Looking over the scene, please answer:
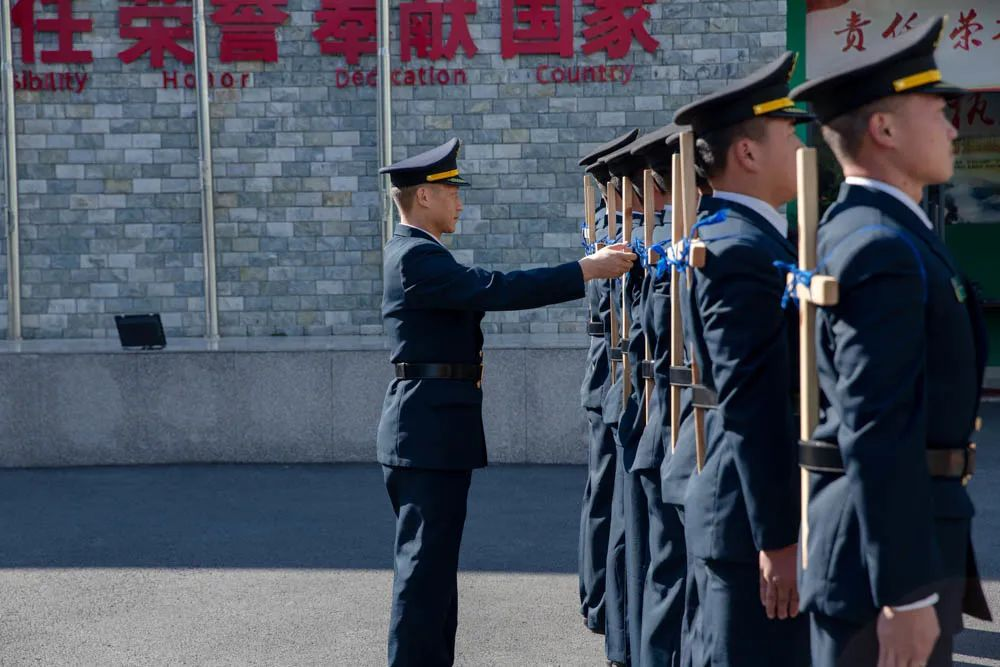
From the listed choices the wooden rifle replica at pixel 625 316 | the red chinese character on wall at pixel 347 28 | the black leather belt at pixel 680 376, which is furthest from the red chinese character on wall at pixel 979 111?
the black leather belt at pixel 680 376

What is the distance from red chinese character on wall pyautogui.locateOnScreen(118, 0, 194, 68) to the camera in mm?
11398

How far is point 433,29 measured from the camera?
11359mm

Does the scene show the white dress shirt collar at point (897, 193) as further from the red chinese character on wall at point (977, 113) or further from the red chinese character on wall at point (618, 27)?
the red chinese character on wall at point (977, 113)

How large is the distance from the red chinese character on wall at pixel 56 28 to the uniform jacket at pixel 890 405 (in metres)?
10.1

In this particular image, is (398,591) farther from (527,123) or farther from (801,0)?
(801,0)

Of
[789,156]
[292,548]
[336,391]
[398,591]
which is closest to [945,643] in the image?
[789,156]

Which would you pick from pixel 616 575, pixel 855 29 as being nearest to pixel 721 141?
pixel 616 575

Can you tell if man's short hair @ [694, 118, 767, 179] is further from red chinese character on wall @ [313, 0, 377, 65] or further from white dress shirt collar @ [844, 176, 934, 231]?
red chinese character on wall @ [313, 0, 377, 65]

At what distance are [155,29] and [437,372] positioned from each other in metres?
7.89

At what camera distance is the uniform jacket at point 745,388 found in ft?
9.18

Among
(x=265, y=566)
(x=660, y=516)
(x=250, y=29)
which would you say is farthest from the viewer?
(x=250, y=29)

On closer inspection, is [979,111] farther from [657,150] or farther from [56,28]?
[657,150]

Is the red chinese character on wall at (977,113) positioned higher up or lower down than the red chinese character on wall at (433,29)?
lower down

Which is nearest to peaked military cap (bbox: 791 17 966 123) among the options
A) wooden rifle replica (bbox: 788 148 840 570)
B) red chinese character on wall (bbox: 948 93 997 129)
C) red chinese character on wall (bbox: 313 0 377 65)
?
wooden rifle replica (bbox: 788 148 840 570)
